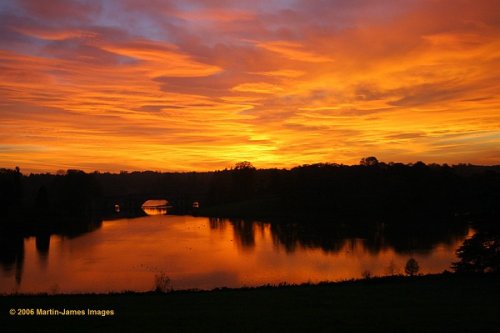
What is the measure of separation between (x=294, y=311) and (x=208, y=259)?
1351 inches

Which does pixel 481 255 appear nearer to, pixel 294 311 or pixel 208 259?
pixel 294 311

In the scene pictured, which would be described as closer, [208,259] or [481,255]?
[481,255]

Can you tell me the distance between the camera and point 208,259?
5372cm

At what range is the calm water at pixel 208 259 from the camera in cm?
4131

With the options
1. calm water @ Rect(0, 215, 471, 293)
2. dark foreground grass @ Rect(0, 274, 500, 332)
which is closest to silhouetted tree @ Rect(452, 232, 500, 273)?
dark foreground grass @ Rect(0, 274, 500, 332)

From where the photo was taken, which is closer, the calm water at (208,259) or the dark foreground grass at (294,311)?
the dark foreground grass at (294,311)

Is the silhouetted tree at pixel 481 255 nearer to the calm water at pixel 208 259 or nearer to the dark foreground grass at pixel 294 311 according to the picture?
the dark foreground grass at pixel 294 311

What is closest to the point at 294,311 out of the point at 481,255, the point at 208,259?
the point at 481,255

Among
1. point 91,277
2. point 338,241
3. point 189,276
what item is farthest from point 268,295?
point 338,241

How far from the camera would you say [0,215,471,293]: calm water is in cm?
4131

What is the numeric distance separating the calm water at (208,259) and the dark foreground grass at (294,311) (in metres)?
13.4

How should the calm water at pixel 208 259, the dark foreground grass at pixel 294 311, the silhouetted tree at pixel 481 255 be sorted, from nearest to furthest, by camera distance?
the dark foreground grass at pixel 294 311 → the silhouetted tree at pixel 481 255 → the calm water at pixel 208 259

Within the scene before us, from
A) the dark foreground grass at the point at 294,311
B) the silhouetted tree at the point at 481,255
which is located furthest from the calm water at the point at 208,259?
the dark foreground grass at the point at 294,311

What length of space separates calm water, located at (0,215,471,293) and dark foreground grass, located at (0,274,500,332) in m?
13.4
